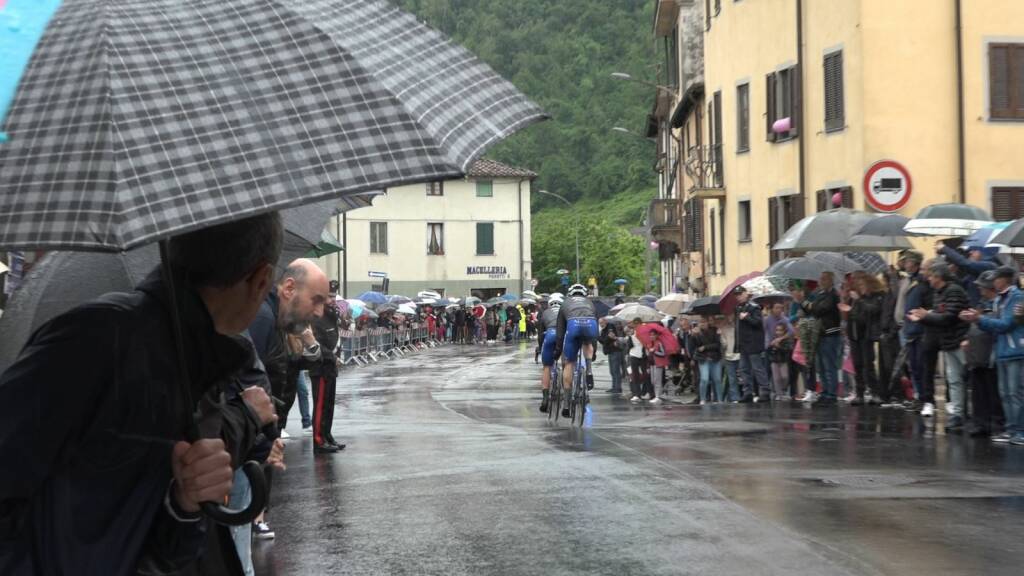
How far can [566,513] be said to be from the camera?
32.8ft

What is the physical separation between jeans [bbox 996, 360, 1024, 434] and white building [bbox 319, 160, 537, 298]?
73110 millimetres

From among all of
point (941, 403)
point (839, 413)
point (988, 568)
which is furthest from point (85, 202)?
point (941, 403)

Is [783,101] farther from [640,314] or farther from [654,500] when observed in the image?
[654,500]

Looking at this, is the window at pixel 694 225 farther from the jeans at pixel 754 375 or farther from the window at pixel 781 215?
the jeans at pixel 754 375

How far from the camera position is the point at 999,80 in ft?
95.4

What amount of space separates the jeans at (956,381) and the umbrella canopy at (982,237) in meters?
1.34

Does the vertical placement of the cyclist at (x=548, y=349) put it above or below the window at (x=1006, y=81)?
below

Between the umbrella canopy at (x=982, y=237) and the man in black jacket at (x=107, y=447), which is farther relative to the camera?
the umbrella canopy at (x=982, y=237)

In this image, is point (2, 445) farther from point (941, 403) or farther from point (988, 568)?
point (941, 403)

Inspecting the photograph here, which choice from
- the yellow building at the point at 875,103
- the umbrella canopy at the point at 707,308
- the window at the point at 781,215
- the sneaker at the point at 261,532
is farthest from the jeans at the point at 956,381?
the window at the point at 781,215

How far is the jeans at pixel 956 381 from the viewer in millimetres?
16578

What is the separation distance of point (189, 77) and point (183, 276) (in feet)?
1.36

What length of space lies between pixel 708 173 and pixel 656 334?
52.9 ft

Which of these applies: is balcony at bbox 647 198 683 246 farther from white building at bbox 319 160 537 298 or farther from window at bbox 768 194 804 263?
white building at bbox 319 160 537 298
